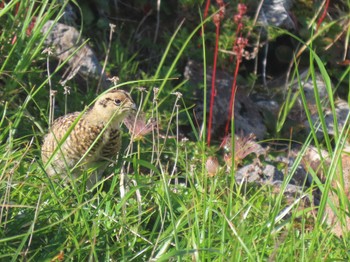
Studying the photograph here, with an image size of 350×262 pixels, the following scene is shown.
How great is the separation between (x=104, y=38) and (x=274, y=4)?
1711mm

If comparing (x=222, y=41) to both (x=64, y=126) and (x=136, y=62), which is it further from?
(x=64, y=126)

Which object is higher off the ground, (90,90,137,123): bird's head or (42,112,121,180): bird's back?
(90,90,137,123): bird's head

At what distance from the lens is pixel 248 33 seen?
844cm

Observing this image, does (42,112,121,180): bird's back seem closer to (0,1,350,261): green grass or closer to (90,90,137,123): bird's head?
(90,90,137,123): bird's head

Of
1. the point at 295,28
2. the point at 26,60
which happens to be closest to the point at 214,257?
the point at 26,60

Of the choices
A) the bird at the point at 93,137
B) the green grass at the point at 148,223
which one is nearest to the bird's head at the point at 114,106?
the bird at the point at 93,137

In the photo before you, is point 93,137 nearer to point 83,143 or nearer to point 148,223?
point 83,143

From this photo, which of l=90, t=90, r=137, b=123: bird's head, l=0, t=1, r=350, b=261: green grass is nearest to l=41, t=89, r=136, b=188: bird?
l=90, t=90, r=137, b=123: bird's head

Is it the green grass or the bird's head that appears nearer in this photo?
the green grass

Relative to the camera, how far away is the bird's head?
17.9 feet

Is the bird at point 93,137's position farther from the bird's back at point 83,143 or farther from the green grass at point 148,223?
the green grass at point 148,223

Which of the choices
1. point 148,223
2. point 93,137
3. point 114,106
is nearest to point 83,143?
point 93,137

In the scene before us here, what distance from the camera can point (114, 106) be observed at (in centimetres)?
566

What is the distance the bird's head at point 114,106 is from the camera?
5.46m
